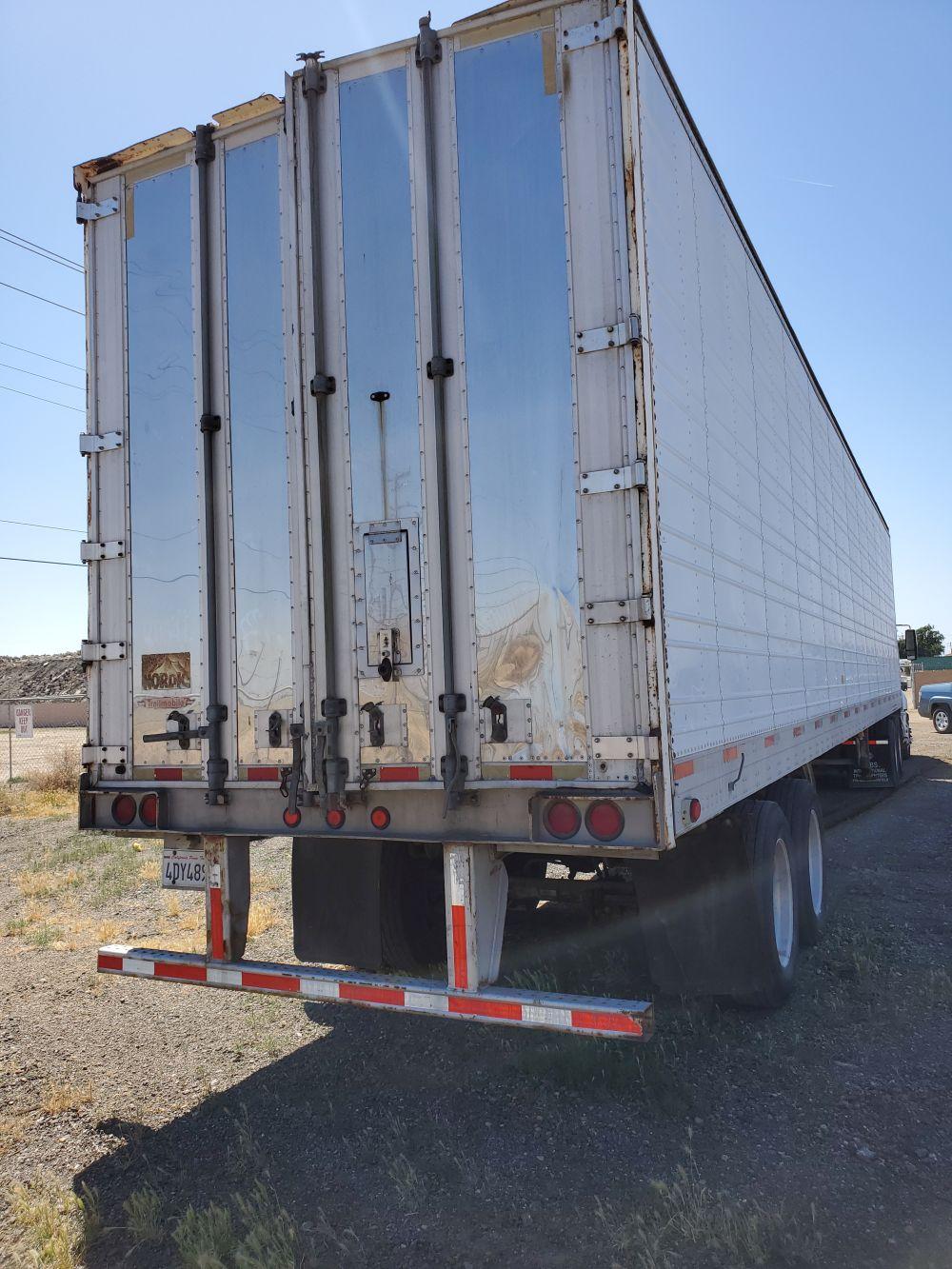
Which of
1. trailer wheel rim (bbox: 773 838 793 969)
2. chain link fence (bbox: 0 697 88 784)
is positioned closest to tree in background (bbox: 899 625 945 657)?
chain link fence (bbox: 0 697 88 784)

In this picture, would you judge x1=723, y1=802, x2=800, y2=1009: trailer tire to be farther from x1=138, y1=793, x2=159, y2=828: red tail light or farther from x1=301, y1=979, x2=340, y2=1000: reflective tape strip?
x1=138, y1=793, x2=159, y2=828: red tail light

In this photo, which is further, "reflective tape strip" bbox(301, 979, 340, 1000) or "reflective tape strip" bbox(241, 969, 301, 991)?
"reflective tape strip" bbox(241, 969, 301, 991)

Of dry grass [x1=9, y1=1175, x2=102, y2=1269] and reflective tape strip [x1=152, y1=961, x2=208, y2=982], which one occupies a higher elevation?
reflective tape strip [x1=152, y1=961, x2=208, y2=982]

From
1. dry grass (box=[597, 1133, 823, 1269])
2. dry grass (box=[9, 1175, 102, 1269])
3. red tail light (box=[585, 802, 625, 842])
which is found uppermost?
red tail light (box=[585, 802, 625, 842])

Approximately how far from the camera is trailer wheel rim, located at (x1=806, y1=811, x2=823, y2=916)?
6129 mm

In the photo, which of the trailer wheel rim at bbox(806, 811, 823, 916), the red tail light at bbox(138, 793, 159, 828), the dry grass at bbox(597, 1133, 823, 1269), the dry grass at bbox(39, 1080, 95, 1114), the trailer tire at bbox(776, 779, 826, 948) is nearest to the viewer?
the dry grass at bbox(597, 1133, 823, 1269)

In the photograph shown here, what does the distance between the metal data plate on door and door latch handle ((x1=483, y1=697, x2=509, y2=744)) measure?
34cm

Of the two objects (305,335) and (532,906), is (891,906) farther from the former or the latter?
(305,335)

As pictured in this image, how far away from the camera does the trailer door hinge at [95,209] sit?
4594 millimetres

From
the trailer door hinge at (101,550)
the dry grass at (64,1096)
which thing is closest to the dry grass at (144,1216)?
the dry grass at (64,1096)

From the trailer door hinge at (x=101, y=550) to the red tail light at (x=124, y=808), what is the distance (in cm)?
111

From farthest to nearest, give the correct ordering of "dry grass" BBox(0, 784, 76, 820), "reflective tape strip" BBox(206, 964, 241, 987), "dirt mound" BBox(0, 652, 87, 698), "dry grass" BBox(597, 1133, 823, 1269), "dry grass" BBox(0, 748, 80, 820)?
1. "dirt mound" BBox(0, 652, 87, 698)
2. "dry grass" BBox(0, 748, 80, 820)
3. "dry grass" BBox(0, 784, 76, 820)
4. "reflective tape strip" BBox(206, 964, 241, 987)
5. "dry grass" BBox(597, 1133, 823, 1269)

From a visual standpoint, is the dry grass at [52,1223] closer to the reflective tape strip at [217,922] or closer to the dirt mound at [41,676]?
the reflective tape strip at [217,922]

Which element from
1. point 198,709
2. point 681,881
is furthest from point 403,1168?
point 198,709
